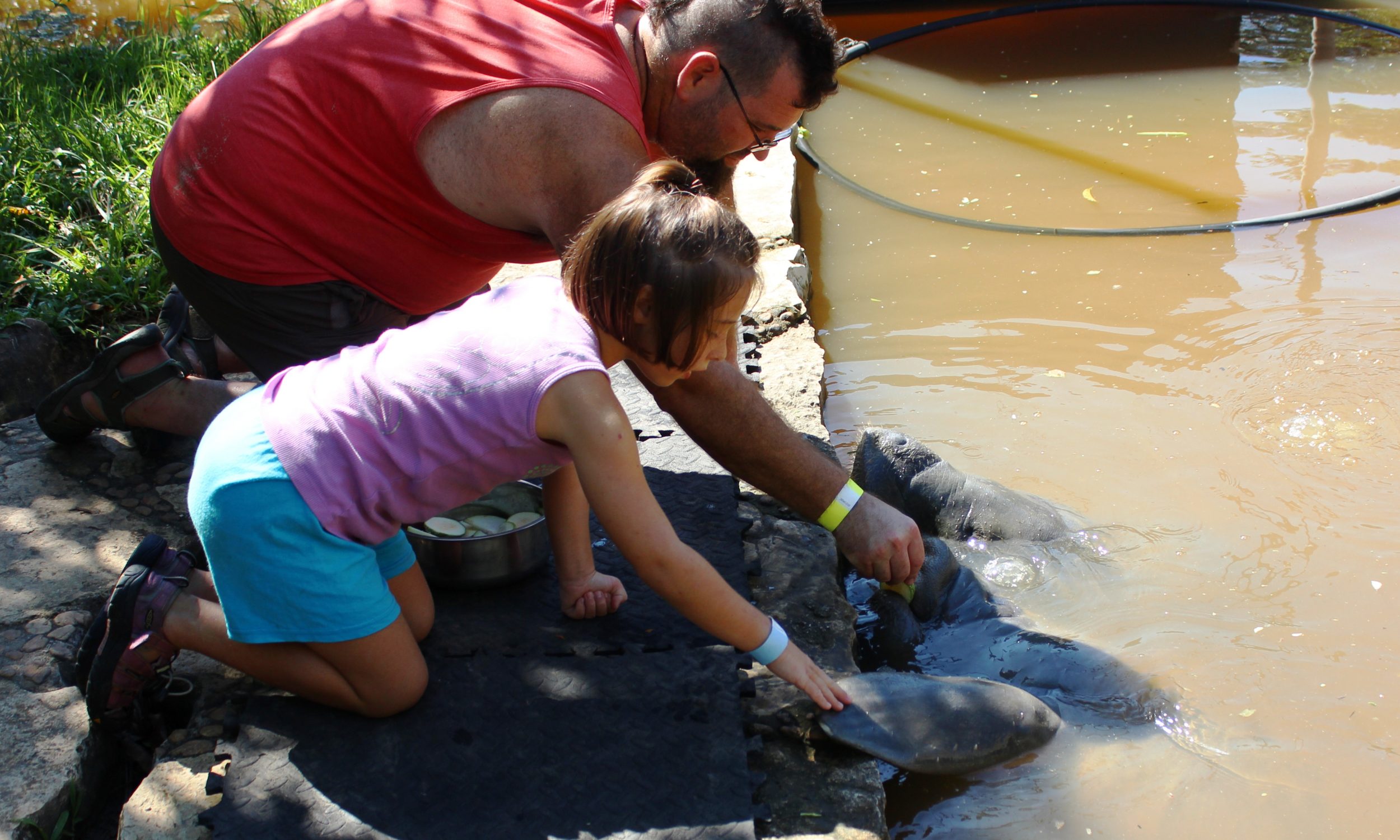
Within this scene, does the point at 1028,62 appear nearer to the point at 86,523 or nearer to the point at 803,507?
the point at 803,507

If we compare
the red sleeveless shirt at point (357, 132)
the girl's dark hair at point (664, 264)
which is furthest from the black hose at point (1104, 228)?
the girl's dark hair at point (664, 264)

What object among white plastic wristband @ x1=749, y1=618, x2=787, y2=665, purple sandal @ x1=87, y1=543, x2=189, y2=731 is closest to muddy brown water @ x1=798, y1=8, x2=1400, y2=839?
white plastic wristband @ x1=749, y1=618, x2=787, y2=665

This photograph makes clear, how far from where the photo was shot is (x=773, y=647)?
7.39ft

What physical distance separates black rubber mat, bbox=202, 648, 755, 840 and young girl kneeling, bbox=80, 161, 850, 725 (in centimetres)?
11

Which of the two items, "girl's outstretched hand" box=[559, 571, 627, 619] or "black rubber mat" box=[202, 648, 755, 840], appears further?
"girl's outstretched hand" box=[559, 571, 627, 619]

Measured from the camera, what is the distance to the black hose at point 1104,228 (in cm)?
542

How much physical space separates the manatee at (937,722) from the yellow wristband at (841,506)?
1.26 feet

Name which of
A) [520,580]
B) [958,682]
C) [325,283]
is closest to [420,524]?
[520,580]

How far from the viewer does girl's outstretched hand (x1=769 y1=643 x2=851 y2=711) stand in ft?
7.45

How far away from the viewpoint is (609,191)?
96.4 inches

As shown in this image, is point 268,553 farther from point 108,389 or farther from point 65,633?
point 108,389

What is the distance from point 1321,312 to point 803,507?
10.4ft

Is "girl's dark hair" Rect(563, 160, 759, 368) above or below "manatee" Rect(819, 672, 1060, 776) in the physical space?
above

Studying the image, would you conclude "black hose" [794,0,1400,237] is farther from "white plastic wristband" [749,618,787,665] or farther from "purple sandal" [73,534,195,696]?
"purple sandal" [73,534,195,696]
